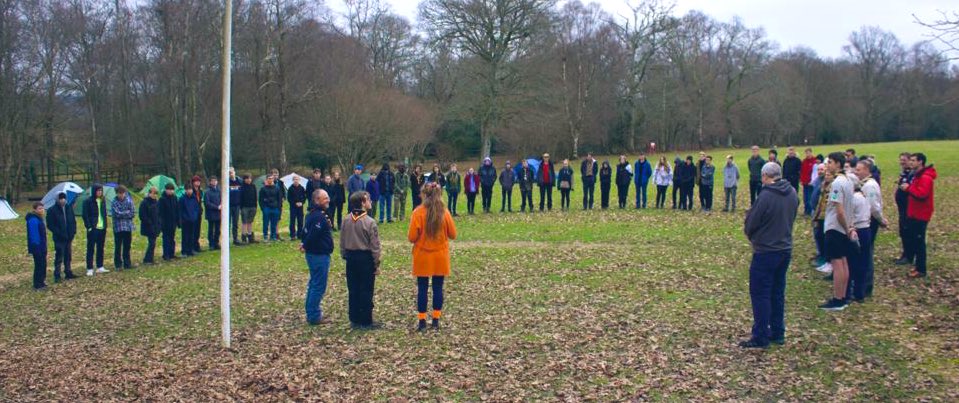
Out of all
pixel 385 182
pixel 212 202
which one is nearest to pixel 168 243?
pixel 212 202

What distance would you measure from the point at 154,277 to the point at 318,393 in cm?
944

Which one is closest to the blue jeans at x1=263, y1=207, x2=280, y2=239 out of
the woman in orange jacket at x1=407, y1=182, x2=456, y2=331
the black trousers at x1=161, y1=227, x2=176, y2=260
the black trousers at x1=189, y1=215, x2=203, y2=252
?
the black trousers at x1=189, y1=215, x2=203, y2=252

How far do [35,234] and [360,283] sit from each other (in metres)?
8.81

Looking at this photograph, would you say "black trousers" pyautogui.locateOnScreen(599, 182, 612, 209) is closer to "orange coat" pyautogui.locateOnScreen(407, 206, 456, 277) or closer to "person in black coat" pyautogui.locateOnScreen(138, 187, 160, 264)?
"person in black coat" pyautogui.locateOnScreen(138, 187, 160, 264)

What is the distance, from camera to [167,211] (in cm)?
1758

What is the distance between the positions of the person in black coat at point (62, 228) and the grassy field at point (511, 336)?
0.78 m

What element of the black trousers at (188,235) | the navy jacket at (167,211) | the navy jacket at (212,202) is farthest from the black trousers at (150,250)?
the navy jacket at (212,202)

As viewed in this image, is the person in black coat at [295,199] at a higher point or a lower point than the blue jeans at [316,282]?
higher

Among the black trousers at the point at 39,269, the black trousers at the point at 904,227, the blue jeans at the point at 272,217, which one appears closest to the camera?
the black trousers at the point at 904,227

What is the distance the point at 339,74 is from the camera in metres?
46.3

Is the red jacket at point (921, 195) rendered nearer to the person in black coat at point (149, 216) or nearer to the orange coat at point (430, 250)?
the orange coat at point (430, 250)

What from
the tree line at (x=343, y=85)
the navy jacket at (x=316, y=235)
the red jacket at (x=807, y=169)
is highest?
the tree line at (x=343, y=85)

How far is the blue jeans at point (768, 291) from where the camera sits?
26.7ft

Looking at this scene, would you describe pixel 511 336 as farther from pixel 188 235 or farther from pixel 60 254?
pixel 188 235
